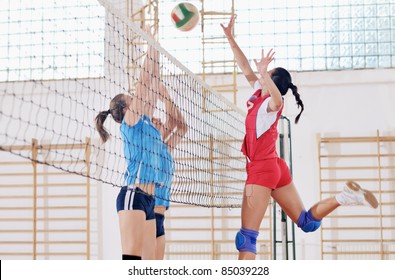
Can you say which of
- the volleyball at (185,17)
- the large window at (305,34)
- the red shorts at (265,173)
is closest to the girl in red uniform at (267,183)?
the red shorts at (265,173)

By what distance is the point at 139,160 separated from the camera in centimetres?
490

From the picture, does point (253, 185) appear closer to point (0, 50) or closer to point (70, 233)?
point (70, 233)

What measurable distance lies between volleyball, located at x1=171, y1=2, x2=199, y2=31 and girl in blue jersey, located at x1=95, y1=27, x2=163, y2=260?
6.28 feet

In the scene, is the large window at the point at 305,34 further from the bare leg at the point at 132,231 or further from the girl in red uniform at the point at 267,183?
the bare leg at the point at 132,231

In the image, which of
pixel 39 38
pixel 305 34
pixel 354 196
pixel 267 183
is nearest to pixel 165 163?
pixel 267 183

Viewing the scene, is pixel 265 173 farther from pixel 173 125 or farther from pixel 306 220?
pixel 173 125

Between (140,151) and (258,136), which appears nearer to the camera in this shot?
(140,151)

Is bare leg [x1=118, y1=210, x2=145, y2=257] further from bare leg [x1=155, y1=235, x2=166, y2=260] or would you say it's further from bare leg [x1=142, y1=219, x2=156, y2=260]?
bare leg [x1=155, y1=235, x2=166, y2=260]

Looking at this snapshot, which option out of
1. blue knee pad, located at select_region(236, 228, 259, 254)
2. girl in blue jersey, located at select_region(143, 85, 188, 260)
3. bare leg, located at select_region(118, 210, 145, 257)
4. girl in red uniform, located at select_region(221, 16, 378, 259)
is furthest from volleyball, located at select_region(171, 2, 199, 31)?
bare leg, located at select_region(118, 210, 145, 257)

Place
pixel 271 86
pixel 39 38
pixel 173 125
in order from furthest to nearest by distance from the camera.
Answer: pixel 39 38, pixel 173 125, pixel 271 86

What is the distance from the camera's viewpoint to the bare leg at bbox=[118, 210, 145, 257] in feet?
15.5

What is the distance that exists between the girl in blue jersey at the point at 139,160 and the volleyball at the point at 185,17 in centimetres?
191

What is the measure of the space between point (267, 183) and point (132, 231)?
1152 mm
